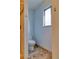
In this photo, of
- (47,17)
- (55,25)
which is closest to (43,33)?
(47,17)

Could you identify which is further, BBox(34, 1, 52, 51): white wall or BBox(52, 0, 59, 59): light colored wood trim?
BBox(34, 1, 52, 51): white wall

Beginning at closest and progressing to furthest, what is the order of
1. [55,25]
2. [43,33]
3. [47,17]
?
[55,25] < [47,17] < [43,33]

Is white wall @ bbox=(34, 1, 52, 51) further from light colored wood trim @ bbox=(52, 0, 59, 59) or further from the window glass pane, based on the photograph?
light colored wood trim @ bbox=(52, 0, 59, 59)

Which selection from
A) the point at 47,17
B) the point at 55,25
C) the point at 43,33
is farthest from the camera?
the point at 43,33

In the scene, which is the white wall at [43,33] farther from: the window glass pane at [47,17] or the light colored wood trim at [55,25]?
the light colored wood trim at [55,25]

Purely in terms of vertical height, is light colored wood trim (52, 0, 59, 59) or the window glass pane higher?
the window glass pane

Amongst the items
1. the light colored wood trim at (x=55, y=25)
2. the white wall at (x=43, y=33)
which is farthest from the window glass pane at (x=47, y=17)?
the light colored wood trim at (x=55, y=25)

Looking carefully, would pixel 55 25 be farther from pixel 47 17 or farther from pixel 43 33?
pixel 43 33

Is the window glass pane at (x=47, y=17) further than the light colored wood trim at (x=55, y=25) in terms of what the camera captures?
Yes

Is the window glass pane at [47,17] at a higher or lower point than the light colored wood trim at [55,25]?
higher

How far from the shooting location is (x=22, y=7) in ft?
1.88

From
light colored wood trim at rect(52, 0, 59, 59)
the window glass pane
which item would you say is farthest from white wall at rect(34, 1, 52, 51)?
light colored wood trim at rect(52, 0, 59, 59)
